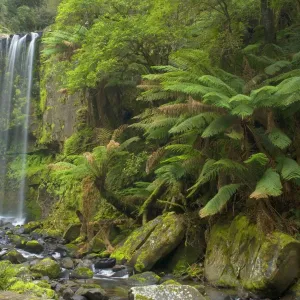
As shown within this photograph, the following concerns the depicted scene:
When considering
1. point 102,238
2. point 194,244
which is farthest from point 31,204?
point 194,244

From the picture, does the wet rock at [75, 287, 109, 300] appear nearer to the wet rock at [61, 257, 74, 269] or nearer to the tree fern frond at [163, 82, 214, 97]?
the wet rock at [61, 257, 74, 269]

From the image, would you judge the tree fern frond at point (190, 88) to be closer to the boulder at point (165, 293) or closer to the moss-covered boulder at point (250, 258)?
the moss-covered boulder at point (250, 258)

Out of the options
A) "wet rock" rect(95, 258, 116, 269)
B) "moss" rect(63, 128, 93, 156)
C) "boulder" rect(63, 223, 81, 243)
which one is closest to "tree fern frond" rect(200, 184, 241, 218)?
"wet rock" rect(95, 258, 116, 269)

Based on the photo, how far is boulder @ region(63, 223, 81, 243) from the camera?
12.6m

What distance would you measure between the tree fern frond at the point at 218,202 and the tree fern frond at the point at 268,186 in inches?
19.9

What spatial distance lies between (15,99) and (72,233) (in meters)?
10.8

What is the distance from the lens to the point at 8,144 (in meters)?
21.4

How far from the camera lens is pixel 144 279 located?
812 centimetres

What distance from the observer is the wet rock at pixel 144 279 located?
316 inches

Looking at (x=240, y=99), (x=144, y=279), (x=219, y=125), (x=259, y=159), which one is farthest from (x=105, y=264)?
(x=240, y=99)

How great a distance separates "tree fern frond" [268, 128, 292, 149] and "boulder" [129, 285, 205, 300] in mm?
2958

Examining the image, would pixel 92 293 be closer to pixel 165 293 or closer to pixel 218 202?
pixel 165 293

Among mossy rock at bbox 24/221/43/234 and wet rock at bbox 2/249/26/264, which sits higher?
wet rock at bbox 2/249/26/264

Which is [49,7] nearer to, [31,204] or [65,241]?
[31,204]
